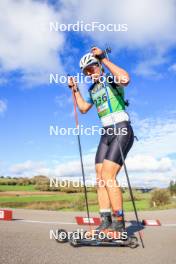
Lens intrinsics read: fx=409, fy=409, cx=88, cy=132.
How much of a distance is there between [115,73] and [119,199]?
1.98 metres

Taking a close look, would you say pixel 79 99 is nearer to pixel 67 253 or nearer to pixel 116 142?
pixel 116 142

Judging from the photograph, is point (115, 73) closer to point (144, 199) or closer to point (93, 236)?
point (93, 236)

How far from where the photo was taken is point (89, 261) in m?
4.95

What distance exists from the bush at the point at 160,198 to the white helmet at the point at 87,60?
596 inches

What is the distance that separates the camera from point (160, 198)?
21.4 meters

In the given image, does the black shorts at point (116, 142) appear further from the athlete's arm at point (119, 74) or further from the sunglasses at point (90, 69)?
the sunglasses at point (90, 69)

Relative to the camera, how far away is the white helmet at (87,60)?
7008 mm

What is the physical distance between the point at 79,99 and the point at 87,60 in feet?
2.76

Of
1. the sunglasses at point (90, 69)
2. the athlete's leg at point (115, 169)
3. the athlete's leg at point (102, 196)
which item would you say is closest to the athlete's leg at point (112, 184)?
the athlete's leg at point (115, 169)

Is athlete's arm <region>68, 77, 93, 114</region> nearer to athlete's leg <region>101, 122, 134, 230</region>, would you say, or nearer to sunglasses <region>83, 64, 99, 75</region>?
sunglasses <region>83, 64, 99, 75</region>

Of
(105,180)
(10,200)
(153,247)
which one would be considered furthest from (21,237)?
(10,200)

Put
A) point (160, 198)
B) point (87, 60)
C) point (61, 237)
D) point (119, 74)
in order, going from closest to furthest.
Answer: point (61, 237) → point (119, 74) → point (87, 60) → point (160, 198)

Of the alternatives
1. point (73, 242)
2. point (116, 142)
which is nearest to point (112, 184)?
point (116, 142)

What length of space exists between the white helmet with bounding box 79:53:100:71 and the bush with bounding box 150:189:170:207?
15.1 metres
